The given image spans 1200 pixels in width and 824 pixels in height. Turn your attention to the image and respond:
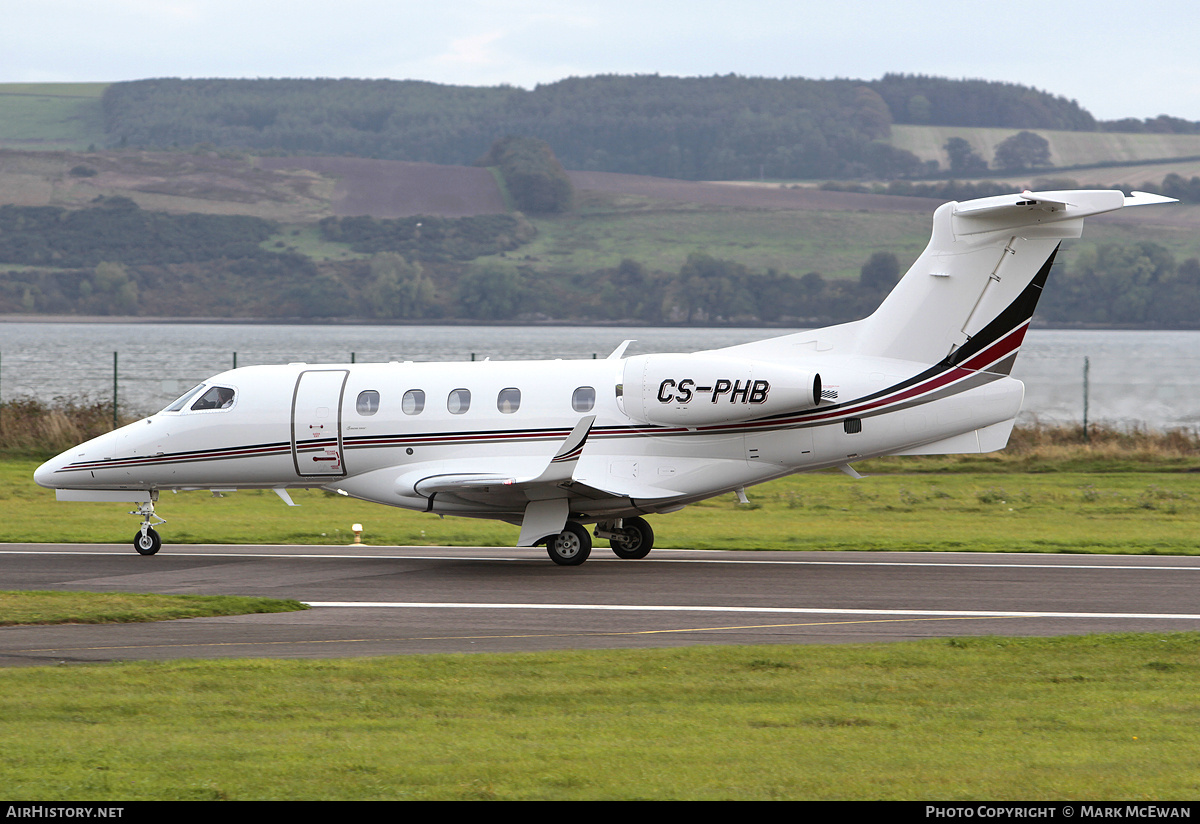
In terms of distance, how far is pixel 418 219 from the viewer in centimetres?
18138

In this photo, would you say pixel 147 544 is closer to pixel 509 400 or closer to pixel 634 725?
pixel 509 400

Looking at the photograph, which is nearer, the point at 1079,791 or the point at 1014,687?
the point at 1079,791

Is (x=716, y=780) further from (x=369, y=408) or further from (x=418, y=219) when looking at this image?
(x=418, y=219)

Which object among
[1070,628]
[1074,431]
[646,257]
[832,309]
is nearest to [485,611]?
[1070,628]

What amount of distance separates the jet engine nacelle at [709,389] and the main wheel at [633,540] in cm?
238

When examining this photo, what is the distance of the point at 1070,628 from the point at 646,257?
160359 millimetres

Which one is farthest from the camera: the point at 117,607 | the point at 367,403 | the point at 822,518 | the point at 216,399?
the point at 822,518

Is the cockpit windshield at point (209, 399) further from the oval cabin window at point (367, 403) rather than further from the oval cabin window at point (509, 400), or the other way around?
the oval cabin window at point (509, 400)

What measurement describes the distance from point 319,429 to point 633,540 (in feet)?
17.8

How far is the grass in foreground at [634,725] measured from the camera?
7816 millimetres

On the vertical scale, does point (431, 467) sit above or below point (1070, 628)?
above

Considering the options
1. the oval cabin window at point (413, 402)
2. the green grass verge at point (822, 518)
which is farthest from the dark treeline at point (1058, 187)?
the oval cabin window at point (413, 402)

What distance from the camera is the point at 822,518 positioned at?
27344 mm

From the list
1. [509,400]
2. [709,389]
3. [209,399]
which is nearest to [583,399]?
[509,400]
